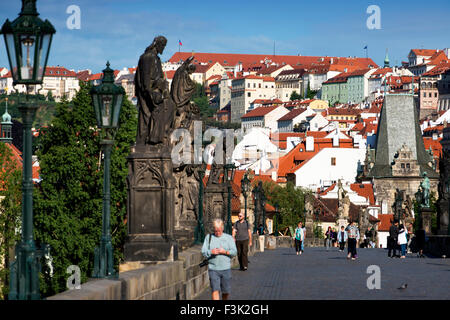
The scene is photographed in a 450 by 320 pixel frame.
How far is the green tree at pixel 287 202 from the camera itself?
317 ft

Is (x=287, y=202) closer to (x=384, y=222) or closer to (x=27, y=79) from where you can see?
(x=384, y=222)

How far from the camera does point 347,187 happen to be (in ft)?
436

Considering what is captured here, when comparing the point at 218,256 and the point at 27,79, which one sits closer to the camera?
the point at 27,79

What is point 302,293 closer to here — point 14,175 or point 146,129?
point 146,129

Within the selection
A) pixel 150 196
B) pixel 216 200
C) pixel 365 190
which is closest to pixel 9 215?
pixel 216 200

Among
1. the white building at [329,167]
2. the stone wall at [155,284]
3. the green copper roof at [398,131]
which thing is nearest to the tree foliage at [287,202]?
the white building at [329,167]

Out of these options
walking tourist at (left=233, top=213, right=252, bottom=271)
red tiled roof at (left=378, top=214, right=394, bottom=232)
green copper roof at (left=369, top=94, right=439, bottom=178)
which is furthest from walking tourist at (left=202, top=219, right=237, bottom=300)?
green copper roof at (left=369, top=94, right=439, bottom=178)

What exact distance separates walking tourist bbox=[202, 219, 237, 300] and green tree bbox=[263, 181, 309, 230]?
80.4m

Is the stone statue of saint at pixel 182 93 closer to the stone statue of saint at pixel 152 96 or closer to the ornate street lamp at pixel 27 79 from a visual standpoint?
the stone statue of saint at pixel 152 96

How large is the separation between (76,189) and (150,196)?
91.0 feet

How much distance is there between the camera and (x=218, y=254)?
14.5 metres

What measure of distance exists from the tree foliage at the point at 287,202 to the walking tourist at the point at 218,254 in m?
80.4

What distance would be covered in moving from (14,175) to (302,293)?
113 ft
